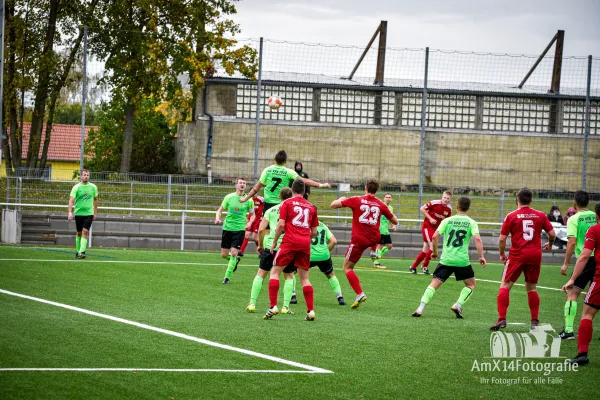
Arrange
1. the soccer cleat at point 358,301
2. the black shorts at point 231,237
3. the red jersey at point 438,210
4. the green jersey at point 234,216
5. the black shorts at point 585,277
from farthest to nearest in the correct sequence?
1. the red jersey at point 438,210
2. the green jersey at point 234,216
3. the black shorts at point 231,237
4. the soccer cleat at point 358,301
5. the black shorts at point 585,277

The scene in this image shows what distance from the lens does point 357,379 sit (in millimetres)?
8117

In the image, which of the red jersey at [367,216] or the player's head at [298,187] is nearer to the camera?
the player's head at [298,187]

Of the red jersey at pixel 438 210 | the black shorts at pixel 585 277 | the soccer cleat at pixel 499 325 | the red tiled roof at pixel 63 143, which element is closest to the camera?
the black shorts at pixel 585 277

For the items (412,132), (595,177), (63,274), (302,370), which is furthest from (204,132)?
(302,370)

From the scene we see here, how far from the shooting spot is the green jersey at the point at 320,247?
44.8ft

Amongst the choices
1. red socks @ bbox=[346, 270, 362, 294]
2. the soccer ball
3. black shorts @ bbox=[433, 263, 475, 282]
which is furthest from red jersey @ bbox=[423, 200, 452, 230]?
the soccer ball

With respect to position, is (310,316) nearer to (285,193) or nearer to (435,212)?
(285,193)

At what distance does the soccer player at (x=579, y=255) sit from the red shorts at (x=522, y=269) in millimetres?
360

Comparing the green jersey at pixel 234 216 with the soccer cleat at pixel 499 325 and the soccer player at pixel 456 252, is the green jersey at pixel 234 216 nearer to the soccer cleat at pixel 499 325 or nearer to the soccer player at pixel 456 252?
the soccer player at pixel 456 252

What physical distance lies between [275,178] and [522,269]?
4663 mm

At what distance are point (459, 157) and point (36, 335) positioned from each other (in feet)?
86.6

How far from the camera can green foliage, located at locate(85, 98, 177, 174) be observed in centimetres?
3253

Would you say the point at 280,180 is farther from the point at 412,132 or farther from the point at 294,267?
the point at 412,132

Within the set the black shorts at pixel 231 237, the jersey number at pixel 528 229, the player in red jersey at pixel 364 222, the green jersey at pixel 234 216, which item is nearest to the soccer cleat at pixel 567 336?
the jersey number at pixel 528 229
